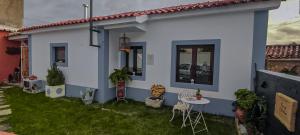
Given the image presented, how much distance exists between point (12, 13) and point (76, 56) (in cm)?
1057

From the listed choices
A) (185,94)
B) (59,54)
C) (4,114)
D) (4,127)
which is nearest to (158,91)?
(185,94)

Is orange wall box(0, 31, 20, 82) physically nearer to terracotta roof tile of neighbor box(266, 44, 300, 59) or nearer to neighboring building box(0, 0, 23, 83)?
neighboring building box(0, 0, 23, 83)

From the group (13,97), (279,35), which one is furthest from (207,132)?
(279,35)

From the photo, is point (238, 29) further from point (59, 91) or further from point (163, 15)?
point (59, 91)

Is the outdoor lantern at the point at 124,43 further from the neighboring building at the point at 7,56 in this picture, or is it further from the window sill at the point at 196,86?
the neighboring building at the point at 7,56

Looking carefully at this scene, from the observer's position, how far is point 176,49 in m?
6.86

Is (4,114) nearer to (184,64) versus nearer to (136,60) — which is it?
(136,60)

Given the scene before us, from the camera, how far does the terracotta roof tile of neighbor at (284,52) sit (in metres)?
13.1

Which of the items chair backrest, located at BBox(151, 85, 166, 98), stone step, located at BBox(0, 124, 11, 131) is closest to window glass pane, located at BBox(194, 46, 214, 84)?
chair backrest, located at BBox(151, 85, 166, 98)

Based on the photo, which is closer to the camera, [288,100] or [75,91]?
[288,100]

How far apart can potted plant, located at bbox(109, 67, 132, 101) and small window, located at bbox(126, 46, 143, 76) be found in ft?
1.13

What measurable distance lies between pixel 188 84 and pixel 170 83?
0.68m

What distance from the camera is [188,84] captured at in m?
6.73

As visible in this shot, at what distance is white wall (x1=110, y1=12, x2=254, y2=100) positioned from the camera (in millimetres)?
5699
